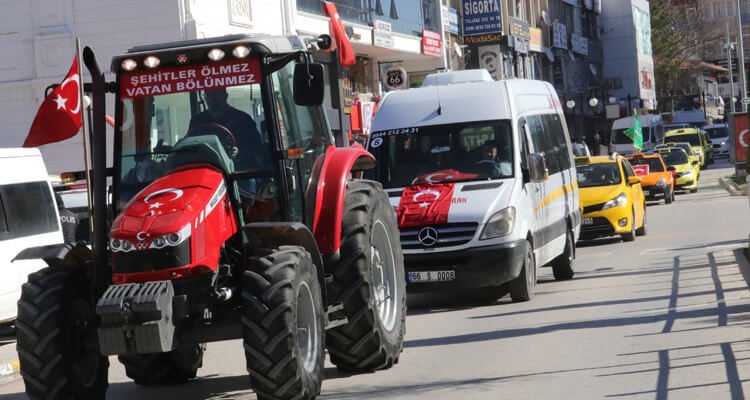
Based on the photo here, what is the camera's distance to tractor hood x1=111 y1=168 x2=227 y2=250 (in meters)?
8.46

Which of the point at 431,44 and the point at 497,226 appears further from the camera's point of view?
the point at 431,44

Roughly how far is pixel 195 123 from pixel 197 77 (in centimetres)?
32

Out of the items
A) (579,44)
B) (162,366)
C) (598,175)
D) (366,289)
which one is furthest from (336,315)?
(579,44)

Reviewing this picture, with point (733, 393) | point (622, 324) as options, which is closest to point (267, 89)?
point (733, 393)

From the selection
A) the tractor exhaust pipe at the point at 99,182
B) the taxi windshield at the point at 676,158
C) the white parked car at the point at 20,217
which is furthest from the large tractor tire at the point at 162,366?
the taxi windshield at the point at 676,158

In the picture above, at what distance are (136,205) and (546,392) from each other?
118 inches

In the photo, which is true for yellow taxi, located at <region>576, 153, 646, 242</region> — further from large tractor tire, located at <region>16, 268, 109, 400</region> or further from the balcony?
large tractor tire, located at <region>16, 268, 109, 400</region>

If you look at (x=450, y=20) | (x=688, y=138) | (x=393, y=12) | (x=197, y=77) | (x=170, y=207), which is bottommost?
(x=688, y=138)

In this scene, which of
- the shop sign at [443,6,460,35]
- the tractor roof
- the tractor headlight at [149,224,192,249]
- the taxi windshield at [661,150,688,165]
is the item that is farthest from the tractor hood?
the shop sign at [443,6,460,35]

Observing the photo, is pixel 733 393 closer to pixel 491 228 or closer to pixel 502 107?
pixel 491 228

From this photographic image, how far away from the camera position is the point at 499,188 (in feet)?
50.1

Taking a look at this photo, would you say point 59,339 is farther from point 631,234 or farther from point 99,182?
point 631,234

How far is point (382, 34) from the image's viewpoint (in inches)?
1517

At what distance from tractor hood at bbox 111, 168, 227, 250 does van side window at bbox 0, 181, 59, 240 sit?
7.65 metres
